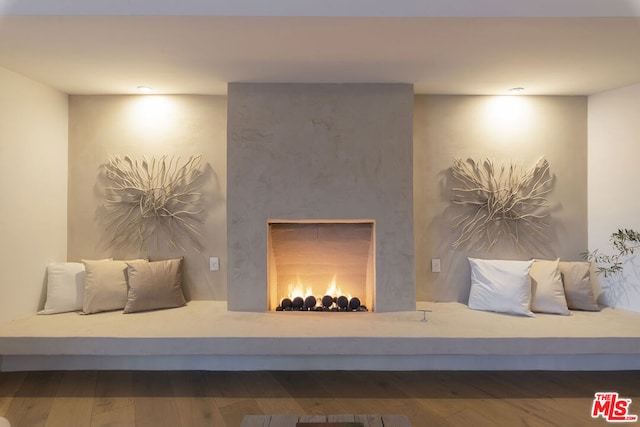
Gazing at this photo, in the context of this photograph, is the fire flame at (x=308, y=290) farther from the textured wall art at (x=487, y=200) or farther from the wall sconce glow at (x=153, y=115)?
the wall sconce glow at (x=153, y=115)

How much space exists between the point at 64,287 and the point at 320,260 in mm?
2120

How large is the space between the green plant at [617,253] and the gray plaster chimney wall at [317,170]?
1.69 metres

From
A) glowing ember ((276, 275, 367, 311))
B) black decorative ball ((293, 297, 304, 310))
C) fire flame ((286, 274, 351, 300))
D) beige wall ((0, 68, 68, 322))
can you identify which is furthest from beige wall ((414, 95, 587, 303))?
beige wall ((0, 68, 68, 322))

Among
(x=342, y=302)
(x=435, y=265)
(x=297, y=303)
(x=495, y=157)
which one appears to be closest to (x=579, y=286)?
(x=435, y=265)

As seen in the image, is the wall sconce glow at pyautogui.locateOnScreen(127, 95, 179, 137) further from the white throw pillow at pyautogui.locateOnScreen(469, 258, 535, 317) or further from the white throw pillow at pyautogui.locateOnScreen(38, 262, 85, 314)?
the white throw pillow at pyautogui.locateOnScreen(469, 258, 535, 317)

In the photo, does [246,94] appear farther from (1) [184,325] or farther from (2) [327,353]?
(2) [327,353]

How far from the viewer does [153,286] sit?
9.57 feet

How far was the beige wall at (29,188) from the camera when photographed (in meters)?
2.59

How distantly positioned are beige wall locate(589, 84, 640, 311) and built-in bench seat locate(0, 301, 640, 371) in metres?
0.29

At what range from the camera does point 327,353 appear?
7.75 ft

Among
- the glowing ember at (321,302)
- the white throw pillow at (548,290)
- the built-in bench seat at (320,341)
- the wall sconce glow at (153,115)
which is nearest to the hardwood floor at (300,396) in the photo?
the built-in bench seat at (320,341)

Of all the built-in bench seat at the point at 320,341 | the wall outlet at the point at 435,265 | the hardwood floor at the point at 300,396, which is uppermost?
the wall outlet at the point at 435,265

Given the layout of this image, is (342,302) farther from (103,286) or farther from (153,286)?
(103,286)

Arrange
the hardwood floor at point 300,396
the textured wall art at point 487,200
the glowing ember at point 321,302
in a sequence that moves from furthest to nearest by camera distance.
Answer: the textured wall art at point 487,200 → the glowing ember at point 321,302 → the hardwood floor at point 300,396
